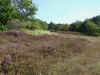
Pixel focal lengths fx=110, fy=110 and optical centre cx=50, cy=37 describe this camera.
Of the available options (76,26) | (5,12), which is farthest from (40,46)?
(76,26)

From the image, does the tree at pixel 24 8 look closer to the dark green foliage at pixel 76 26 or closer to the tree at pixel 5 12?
the tree at pixel 5 12

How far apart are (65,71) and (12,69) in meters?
1.38

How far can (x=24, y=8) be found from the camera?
3038 cm

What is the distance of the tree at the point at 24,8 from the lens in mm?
29531

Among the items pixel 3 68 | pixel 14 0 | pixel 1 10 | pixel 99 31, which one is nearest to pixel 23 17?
pixel 14 0

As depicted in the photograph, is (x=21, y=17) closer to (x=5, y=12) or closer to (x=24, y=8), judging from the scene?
(x=24, y=8)

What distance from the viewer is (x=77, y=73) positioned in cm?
269

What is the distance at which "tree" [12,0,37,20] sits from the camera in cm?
2953

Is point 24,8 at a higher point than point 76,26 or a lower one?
higher

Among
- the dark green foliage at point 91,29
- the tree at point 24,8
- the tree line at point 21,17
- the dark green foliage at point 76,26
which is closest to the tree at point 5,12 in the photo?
the tree line at point 21,17

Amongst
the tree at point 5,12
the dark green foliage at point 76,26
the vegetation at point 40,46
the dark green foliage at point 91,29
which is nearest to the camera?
the vegetation at point 40,46

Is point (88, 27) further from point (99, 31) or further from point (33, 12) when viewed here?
A: point (33, 12)

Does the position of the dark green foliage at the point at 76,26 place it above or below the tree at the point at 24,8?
below

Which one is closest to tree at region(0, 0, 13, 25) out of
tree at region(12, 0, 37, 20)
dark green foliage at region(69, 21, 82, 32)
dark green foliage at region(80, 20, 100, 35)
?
tree at region(12, 0, 37, 20)
